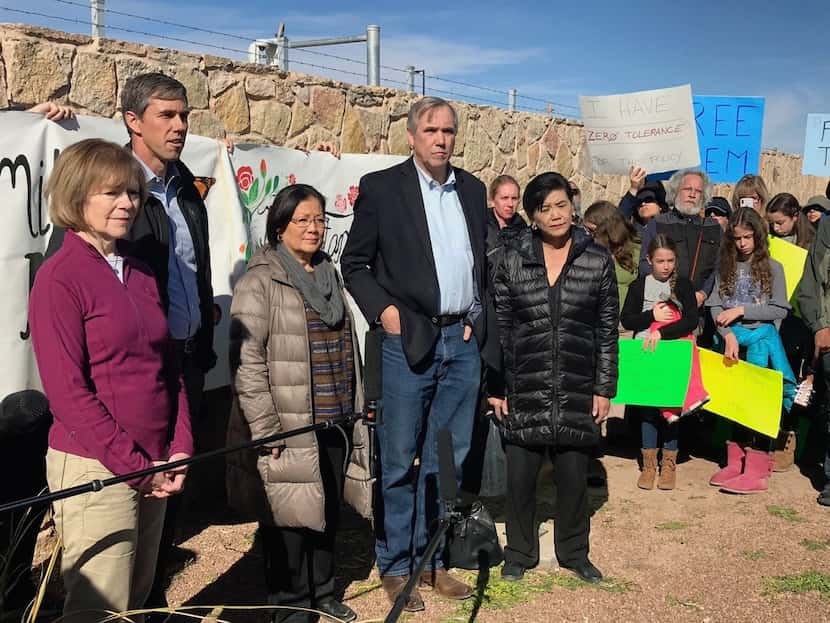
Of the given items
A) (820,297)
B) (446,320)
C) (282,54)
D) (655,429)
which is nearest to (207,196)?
(446,320)

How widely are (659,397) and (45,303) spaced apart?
406 centimetres

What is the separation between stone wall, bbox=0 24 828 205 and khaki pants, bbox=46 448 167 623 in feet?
7.69

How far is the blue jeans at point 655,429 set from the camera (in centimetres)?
578

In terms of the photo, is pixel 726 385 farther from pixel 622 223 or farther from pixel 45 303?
pixel 45 303

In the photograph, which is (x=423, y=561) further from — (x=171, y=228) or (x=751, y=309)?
(x=751, y=309)

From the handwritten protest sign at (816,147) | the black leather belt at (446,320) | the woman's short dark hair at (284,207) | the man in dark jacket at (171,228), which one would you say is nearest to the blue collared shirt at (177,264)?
the man in dark jacket at (171,228)

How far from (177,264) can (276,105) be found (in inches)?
104

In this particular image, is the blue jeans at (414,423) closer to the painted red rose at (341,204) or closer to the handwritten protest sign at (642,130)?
the painted red rose at (341,204)

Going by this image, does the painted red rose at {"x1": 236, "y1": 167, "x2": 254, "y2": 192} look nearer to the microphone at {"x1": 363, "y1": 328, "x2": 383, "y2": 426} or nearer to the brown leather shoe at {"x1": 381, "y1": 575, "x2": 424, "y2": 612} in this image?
the microphone at {"x1": 363, "y1": 328, "x2": 383, "y2": 426}

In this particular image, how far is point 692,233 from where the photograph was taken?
6062mm

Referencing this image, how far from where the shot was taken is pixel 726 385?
18.6 ft

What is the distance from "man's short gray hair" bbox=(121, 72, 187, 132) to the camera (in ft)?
10.9

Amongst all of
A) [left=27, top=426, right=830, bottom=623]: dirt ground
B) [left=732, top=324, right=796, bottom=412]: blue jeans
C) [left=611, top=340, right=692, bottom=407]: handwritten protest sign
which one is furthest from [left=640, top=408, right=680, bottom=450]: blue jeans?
[left=732, top=324, right=796, bottom=412]: blue jeans

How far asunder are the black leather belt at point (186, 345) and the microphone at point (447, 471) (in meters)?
1.32
